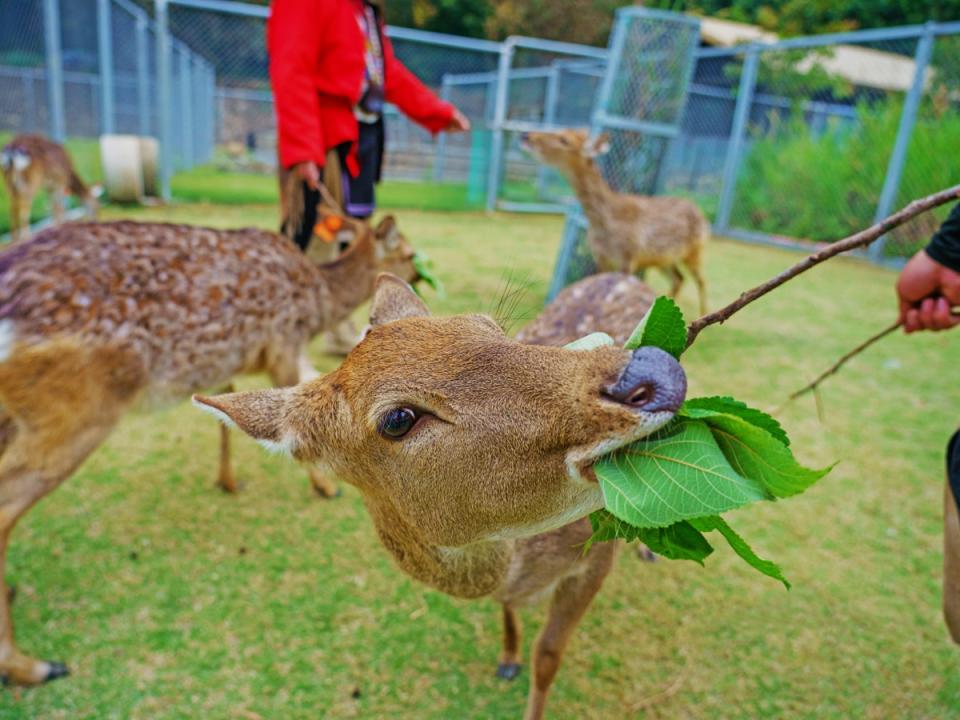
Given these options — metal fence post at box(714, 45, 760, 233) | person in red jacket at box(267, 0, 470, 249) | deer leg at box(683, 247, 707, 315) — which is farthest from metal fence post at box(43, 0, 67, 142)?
metal fence post at box(714, 45, 760, 233)

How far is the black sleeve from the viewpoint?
2.14 m

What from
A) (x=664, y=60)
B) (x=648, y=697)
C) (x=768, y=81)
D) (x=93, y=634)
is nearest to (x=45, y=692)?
(x=93, y=634)

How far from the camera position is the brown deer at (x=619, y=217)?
656 cm

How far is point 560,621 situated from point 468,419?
3.82 feet

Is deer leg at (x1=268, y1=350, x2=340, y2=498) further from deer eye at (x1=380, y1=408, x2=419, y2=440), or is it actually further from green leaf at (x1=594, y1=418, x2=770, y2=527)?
green leaf at (x1=594, y1=418, x2=770, y2=527)

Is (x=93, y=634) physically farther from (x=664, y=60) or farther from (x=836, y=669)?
(x=664, y=60)

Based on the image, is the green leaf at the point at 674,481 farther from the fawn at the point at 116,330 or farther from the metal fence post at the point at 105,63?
the metal fence post at the point at 105,63

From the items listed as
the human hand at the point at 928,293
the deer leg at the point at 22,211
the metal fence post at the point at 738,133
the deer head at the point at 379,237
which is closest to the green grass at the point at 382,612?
the human hand at the point at 928,293

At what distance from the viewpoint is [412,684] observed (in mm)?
2535

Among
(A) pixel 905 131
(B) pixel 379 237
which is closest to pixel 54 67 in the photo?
(B) pixel 379 237

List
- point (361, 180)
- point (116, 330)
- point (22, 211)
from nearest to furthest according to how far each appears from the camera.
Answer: point (116, 330), point (361, 180), point (22, 211)

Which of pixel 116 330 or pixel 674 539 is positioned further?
pixel 116 330

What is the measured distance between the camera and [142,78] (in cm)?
1116

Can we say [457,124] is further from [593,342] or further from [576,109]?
[576,109]
